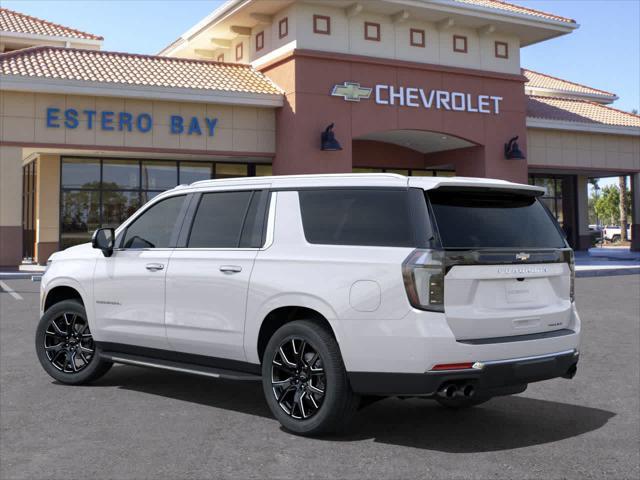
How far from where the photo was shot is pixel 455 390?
17.0 feet

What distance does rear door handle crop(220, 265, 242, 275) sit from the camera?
6129 millimetres

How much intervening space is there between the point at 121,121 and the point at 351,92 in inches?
317

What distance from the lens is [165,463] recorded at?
194 inches

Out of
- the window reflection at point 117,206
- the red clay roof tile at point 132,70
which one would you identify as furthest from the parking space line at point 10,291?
the window reflection at point 117,206

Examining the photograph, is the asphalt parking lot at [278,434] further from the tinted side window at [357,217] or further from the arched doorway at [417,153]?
the arched doorway at [417,153]

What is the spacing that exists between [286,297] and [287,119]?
845 inches

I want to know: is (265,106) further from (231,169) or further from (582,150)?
(582,150)

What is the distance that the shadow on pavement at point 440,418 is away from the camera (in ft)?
18.1

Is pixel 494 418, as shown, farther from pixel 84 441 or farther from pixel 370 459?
pixel 84 441

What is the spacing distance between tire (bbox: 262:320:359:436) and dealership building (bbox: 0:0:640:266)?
68.1 feet

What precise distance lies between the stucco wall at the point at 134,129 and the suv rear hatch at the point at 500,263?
21.3m

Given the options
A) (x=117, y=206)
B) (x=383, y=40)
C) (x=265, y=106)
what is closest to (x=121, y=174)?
(x=117, y=206)

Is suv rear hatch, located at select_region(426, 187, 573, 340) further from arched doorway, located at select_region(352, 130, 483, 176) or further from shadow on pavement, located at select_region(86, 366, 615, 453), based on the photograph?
arched doorway, located at select_region(352, 130, 483, 176)

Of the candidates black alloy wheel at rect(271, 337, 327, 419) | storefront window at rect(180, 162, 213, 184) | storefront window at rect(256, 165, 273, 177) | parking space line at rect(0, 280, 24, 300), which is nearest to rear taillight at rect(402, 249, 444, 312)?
black alloy wheel at rect(271, 337, 327, 419)
